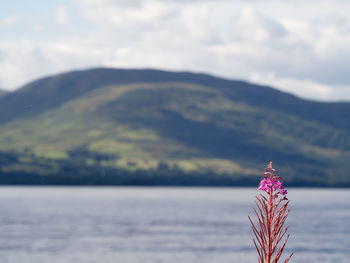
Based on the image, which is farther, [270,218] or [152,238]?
[152,238]

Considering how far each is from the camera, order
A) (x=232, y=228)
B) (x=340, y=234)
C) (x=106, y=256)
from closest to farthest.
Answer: (x=106, y=256)
(x=340, y=234)
(x=232, y=228)

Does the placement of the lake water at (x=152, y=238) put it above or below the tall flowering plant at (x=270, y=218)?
above

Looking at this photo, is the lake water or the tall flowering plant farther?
the lake water

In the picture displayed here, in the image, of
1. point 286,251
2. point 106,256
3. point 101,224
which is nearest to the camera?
point 106,256

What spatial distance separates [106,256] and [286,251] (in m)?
27.7

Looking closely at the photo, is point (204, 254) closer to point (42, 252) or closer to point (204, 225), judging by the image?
point (42, 252)

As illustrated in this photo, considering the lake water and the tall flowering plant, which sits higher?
the lake water

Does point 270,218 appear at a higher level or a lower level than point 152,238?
lower

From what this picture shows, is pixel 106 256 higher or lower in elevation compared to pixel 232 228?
lower

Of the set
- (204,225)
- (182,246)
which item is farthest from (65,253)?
(204,225)

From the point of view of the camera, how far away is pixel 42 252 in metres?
100

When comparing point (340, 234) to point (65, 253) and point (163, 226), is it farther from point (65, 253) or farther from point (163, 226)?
point (65, 253)

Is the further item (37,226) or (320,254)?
(37,226)

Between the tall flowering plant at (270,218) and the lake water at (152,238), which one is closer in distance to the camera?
the tall flowering plant at (270,218)
